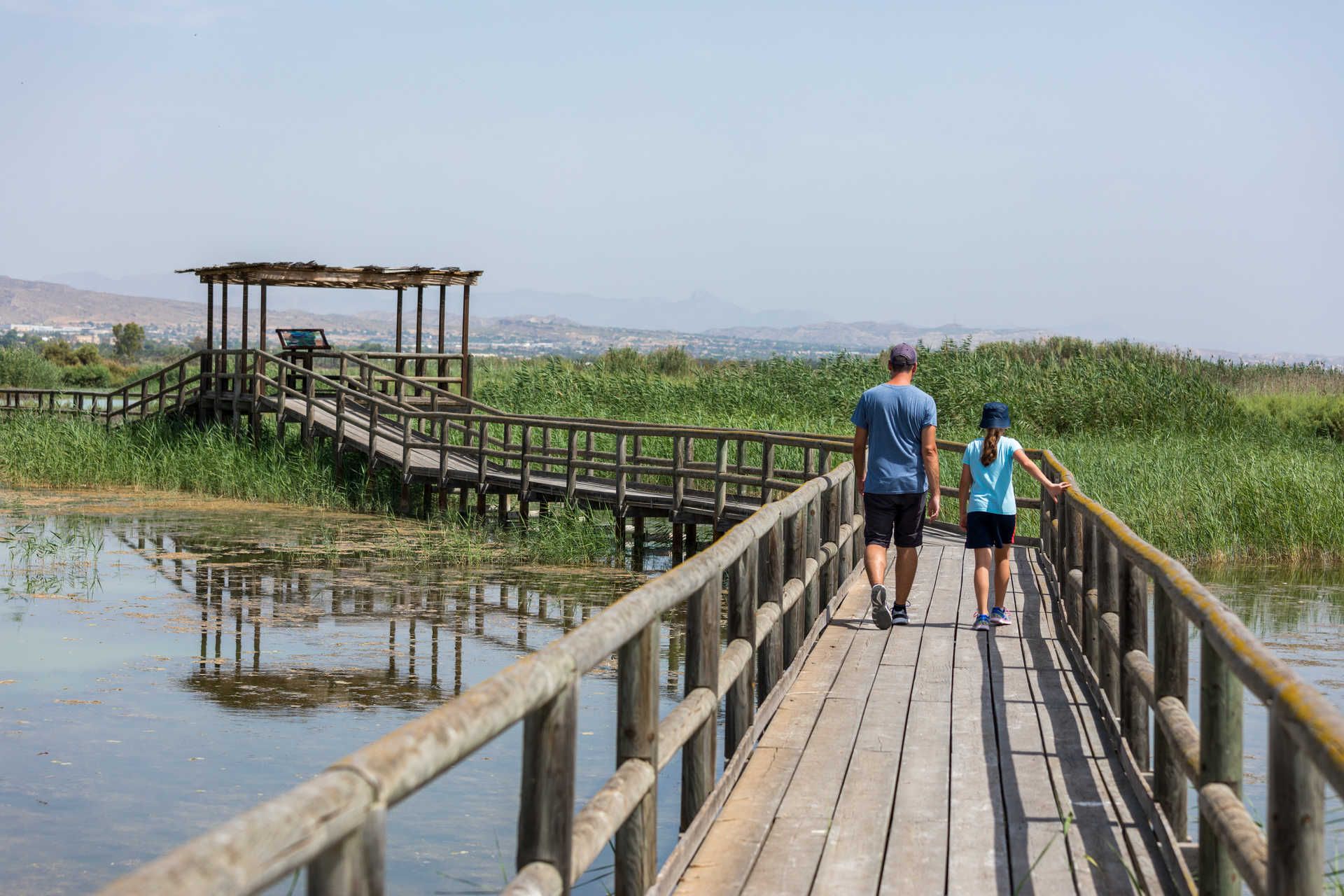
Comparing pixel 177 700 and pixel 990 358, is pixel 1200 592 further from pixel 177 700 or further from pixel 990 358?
pixel 990 358

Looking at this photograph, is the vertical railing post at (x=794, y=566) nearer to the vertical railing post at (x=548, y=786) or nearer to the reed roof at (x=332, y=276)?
the vertical railing post at (x=548, y=786)

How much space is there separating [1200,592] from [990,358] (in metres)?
26.8

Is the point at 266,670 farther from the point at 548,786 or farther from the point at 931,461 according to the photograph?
the point at 548,786

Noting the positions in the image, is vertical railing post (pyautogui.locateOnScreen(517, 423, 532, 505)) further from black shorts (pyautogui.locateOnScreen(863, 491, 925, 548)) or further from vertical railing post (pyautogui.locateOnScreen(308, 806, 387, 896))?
vertical railing post (pyautogui.locateOnScreen(308, 806, 387, 896))

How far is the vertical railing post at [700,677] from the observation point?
4941 millimetres

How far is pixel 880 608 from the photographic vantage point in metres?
8.62

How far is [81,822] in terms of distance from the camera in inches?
301

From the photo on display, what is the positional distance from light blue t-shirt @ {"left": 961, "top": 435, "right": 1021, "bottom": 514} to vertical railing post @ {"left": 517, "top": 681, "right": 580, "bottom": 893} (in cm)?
552

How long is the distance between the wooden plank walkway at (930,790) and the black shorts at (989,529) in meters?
0.63

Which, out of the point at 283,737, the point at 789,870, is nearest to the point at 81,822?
the point at 283,737

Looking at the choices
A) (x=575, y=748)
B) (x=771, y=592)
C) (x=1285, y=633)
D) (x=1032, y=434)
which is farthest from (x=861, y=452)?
(x=1032, y=434)

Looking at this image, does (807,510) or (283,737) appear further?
(283,737)

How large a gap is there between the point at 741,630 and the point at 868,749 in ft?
2.48

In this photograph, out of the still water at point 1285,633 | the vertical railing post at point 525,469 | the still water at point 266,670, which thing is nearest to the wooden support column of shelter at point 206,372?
the still water at point 266,670
